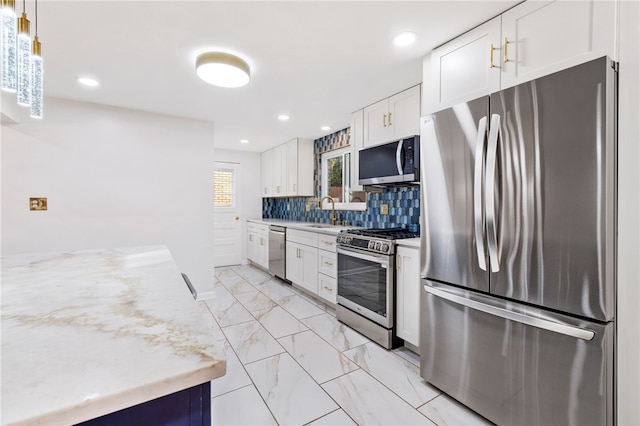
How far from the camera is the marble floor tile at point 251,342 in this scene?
228 centimetres

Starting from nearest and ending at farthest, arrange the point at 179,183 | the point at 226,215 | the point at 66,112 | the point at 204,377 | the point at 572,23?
the point at 204,377 → the point at 572,23 → the point at 66,112 → the point at 179,183 → the point at 226,215

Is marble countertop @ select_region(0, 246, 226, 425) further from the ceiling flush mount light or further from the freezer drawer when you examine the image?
the ceiling flush mount light

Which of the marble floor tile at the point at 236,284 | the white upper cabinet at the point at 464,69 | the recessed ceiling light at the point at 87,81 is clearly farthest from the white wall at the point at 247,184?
the white upper cabinet at the point at 464,69

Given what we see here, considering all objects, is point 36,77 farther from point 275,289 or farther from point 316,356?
point 275,289

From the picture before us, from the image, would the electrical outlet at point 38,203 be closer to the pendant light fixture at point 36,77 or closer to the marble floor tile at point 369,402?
the pendant light fixture at point 36,77

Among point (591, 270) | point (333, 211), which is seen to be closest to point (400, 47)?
point (591, 270)

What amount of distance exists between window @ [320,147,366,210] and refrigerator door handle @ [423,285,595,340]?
203cm

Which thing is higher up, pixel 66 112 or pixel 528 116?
pixel 66 112

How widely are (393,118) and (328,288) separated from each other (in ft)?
6.28

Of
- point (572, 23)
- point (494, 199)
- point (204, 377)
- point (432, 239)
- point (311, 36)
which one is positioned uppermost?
point (311, 36)

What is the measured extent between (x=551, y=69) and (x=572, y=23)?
0.19 m

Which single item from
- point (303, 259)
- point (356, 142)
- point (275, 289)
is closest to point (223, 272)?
point (275, 289)

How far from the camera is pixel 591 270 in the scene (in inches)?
46.5

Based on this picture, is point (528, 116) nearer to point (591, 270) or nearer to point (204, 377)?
point (591, 270)
